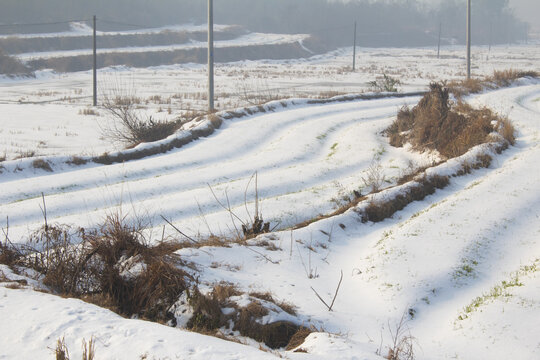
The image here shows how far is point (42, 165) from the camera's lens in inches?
602

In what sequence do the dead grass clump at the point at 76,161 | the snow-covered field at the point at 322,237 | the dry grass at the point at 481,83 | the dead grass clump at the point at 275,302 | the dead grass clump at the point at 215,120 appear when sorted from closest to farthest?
the snow-covered field at the point at 322,237, the dead grass clump at the point at 275,302, the dead grass clump at the point at 76,161, the dead grass clump at the point at 215,120, the dry grass at the point at 481,83

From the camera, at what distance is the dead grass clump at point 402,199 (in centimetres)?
1063

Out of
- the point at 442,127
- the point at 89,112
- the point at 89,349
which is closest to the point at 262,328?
the point at 89,349

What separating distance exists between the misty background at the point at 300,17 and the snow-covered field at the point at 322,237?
251 feet

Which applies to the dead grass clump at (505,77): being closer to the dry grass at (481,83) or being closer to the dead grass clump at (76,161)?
the dry grass at (481,83)

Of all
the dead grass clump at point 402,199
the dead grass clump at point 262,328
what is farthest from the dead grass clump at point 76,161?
the dead grass clump at point 262,328

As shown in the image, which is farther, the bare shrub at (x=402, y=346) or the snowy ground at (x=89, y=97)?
the snowy ground at (x=89, y=97)

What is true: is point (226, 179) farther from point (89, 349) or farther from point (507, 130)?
point (89, 349)

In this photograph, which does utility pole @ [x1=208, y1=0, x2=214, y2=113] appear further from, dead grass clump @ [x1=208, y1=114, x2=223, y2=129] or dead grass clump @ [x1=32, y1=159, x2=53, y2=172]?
dead grass clump @ [x1=32, y1=159, x2=53, y2=172]

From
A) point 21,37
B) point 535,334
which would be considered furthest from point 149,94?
point 21,37

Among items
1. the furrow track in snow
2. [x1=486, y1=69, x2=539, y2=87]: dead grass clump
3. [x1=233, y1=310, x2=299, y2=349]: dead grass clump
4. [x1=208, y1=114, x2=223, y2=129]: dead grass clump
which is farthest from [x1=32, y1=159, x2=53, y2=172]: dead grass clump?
[x1=486, y1=69, x2=539, y2=87]: dead grass clump

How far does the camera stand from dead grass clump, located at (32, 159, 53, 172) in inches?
598

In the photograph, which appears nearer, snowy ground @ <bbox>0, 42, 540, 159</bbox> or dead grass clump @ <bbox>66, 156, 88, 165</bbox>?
dead grass clump @ <bbox>66, 156, 88, 165</bbox>

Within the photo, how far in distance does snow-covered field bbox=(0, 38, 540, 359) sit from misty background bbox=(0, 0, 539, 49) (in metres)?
76.5
